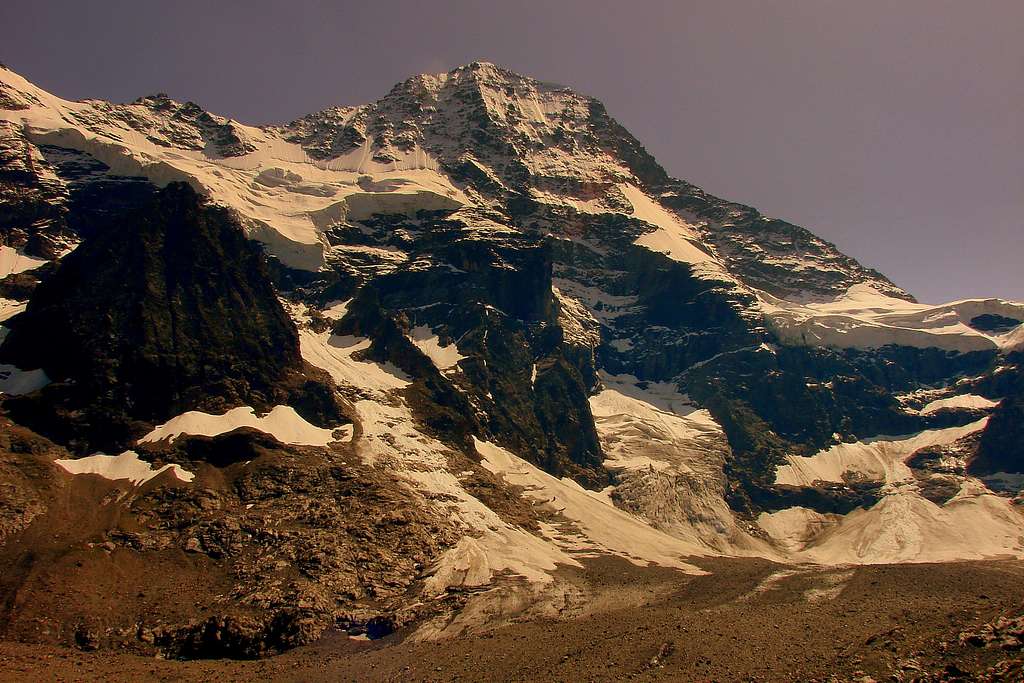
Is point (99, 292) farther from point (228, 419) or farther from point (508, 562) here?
point (508, 562)

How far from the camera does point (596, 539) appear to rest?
180m

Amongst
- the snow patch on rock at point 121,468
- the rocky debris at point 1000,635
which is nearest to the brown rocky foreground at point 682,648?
the rocky debris at point 1000,635

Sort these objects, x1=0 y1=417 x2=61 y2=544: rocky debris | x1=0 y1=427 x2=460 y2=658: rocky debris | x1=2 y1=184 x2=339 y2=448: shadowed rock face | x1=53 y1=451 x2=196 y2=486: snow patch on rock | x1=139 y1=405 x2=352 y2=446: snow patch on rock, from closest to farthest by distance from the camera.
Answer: x1=0 y1=427 x2=460 y2=658: rocky debris
x1=0 y1=417 x2=61 y2=544: rocky debris
x1=53 y1=451 x2=196 y2=486: snow patch on rock
x1=139 y1=405 x2=352 y2=446: snow patch on rock
x1=2 y1=184 x2=339 y2=448: shadowed rock face

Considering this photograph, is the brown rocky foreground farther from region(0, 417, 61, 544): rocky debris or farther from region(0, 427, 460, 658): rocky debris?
region(0, 417, 61, 544): rocky debris

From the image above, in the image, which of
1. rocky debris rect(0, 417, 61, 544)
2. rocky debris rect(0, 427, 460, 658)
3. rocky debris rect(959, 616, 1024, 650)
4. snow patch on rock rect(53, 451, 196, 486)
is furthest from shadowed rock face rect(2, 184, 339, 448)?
rocky debris rect(959, 616, 1024, 650)

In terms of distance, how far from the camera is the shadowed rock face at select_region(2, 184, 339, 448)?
16348cm

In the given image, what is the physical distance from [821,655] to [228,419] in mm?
123835

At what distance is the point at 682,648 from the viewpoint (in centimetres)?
9956

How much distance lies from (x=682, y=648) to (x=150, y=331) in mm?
131103

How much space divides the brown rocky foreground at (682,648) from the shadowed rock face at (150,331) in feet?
235

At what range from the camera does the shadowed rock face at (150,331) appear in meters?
163

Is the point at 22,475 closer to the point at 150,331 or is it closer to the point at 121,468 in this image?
the point at 121,468

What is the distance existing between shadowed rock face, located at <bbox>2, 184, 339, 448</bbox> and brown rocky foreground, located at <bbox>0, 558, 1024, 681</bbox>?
7175cm

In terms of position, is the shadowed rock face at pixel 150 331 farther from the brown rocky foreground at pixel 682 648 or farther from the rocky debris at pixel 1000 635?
the rocky debris at pixel 1000 635
